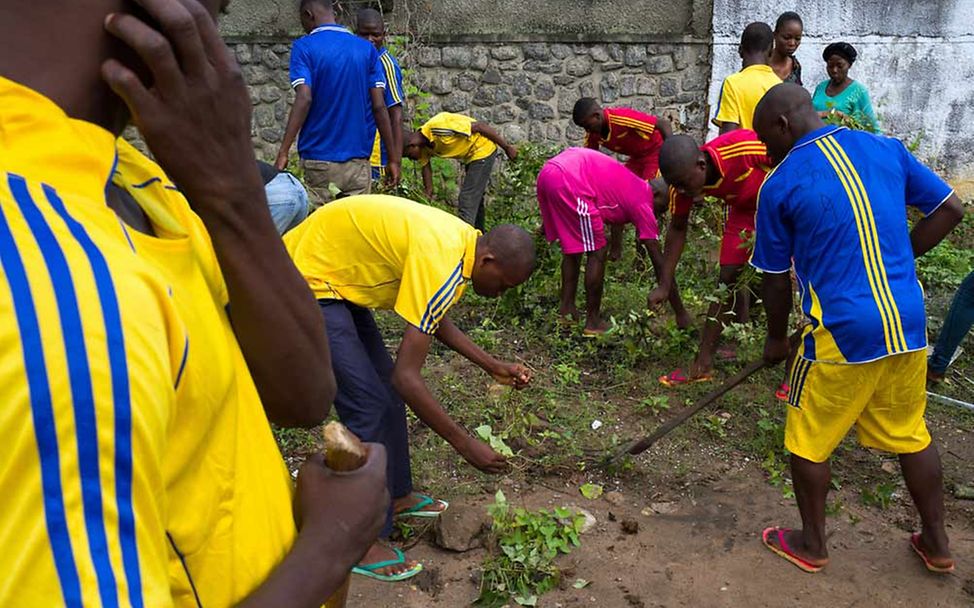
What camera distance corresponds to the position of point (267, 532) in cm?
100

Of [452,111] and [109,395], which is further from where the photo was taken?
[452,111]

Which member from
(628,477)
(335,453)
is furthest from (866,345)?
(335,453)

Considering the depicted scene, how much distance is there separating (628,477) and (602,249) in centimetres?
215

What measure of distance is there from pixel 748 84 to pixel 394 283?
13.2ft

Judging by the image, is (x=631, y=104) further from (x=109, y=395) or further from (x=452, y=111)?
(x=109, y=395)

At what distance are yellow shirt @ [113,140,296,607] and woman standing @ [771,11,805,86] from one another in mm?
6670

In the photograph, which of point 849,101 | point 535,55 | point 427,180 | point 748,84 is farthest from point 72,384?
point 535,55

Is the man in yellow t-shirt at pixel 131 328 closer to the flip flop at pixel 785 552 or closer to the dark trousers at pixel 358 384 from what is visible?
the dark trousers at pixel 358 384

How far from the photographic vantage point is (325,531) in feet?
3.41

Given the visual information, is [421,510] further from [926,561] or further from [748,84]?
[748,84]

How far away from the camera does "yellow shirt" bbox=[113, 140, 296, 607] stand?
83 centimetres

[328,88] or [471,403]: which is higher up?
[328,88]

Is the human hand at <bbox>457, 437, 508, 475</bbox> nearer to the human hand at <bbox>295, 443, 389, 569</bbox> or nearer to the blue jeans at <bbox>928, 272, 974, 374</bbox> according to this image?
the human hand at <bbox>295, 443, 389, 569</bbox>

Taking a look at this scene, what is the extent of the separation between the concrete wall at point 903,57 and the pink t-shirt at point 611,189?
2.99m
